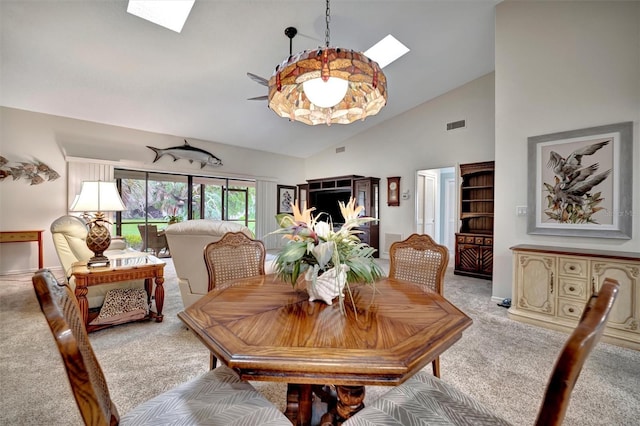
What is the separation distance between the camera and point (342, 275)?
117 cm

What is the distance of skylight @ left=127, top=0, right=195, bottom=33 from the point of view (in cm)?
293

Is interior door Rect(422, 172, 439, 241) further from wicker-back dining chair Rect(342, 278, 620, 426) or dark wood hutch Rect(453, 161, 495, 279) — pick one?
wicker-back dining chair Rect(342, 278, 620, 426)

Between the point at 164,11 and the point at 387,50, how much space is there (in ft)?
9.55

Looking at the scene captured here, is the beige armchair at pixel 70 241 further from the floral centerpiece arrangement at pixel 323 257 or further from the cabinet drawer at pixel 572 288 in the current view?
the cabinet drawer at pixel 572 288

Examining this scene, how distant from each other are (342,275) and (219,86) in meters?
4.32

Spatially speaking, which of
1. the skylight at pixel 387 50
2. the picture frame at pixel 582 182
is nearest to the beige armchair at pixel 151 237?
the skylight at pixel 387 50

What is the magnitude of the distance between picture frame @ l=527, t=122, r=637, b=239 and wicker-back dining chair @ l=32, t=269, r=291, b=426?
3.42 metres

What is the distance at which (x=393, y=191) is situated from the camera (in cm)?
618

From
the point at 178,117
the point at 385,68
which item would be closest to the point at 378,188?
the point at 385,68

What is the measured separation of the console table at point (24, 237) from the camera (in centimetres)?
420

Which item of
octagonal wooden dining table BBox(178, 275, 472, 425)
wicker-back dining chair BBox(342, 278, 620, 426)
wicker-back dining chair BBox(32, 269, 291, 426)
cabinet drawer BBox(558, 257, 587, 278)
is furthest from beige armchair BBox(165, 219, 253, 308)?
cabinet drawer BBox(558, 257, 587, 278)

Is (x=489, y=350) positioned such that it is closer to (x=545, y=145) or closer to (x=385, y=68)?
(x=545, y=145)

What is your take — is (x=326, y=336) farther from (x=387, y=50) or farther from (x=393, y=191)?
(x=393, y=191)

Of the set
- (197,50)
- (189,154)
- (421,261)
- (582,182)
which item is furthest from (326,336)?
(189,154)
